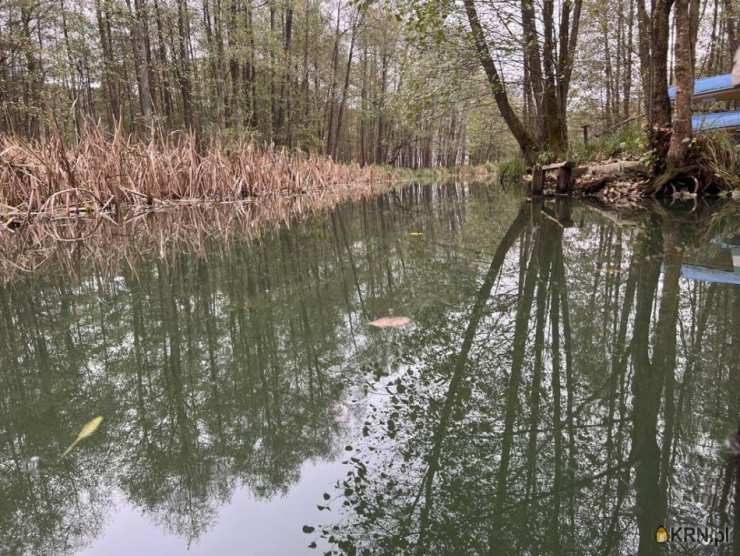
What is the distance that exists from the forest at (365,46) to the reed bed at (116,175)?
0.23m

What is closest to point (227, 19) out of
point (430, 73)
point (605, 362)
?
point (430, 73)

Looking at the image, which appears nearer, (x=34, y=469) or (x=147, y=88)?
(x=34, y=469)

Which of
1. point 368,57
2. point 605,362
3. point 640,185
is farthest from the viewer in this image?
point 368,57

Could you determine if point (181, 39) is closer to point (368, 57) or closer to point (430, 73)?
point (430, 73)

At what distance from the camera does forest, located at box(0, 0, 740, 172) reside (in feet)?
19.5

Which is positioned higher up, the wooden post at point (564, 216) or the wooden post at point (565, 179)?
the wooden post at point (565, 179)

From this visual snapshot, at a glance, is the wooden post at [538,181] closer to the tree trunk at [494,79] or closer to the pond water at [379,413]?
the tree trunk at [494,79]

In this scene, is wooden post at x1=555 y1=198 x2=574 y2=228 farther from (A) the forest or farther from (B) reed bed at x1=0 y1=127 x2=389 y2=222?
(B) reed bed at x1=0 y1=127 x2=389 y2=222

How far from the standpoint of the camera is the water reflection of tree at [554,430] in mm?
624

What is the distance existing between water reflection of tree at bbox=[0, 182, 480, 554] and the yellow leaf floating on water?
0.05ft

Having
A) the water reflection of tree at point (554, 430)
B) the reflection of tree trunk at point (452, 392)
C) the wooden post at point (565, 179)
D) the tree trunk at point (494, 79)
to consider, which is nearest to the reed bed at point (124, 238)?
the reflection of tree trunk at point (452, 392)

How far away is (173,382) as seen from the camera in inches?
44.8

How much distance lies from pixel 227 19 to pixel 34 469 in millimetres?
12485

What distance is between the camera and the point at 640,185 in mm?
5086
